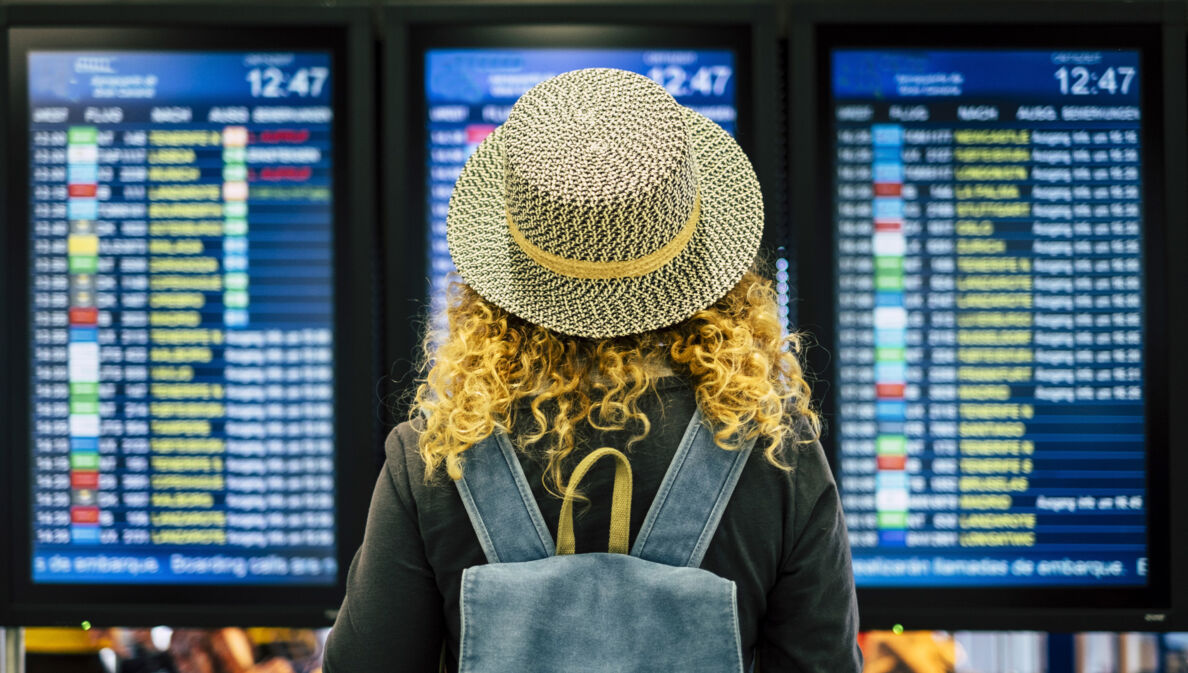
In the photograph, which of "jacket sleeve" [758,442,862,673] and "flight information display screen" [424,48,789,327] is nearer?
"jacket sleeve" [758,442,862,673]

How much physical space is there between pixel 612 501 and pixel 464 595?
0.67 feet

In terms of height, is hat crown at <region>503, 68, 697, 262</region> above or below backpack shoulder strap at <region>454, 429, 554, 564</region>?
above

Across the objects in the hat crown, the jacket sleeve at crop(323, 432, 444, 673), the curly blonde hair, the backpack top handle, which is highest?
the hat crown

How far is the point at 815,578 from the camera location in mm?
1137

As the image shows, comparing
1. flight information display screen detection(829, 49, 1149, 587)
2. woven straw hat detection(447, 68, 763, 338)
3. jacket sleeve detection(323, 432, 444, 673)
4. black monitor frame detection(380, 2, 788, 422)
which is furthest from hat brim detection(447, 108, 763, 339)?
flight information display screen detection(829, 49, 1149, 587)

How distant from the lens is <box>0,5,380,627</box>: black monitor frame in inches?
83.5

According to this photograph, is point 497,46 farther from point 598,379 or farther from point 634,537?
point 634,537

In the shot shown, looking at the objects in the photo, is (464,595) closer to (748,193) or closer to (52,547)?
(748,193)

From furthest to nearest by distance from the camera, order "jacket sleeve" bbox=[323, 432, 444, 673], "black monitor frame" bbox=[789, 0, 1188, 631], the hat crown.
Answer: "black monitor frame" bbox=[789, 0, 1188, 631]
"jacket sleeve" bbox=[323, 432, 444, 673]
the hat crown

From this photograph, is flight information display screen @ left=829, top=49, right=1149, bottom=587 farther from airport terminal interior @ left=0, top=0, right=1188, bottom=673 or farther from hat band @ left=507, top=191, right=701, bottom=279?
hat band @ left=507, top=191, right=701, bottom=279

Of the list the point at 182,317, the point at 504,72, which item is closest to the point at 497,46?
the point at 504,72

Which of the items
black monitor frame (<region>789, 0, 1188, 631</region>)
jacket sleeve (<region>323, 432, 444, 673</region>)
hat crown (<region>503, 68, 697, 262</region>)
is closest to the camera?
hat crown (<region>503, 68, 697, 262</region>)

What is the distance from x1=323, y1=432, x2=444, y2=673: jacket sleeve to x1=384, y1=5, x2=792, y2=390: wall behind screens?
0.99 metres

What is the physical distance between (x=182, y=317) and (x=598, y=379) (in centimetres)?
142
